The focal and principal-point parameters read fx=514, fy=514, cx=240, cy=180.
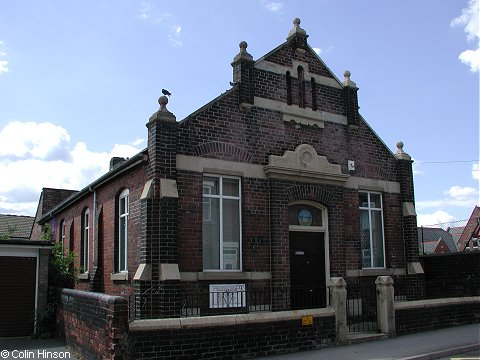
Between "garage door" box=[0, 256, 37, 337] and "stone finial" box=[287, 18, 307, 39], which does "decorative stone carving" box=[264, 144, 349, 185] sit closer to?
"stone finial" box=[287, 18, 307, 39]

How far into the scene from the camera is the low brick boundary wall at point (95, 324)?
861cm

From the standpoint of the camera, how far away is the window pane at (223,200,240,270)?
12.8m

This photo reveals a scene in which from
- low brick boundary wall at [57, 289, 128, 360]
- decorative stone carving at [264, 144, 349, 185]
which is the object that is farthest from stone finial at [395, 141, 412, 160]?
low brick boundary wall at [57, 289, 128, 360]

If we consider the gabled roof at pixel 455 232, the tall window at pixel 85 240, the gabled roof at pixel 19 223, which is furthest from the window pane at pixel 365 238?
the gabled roof at pixel 455 232

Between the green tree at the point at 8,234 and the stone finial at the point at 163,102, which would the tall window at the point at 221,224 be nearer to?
the stone finial at the point at 163,102

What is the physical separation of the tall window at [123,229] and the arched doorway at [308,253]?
15.0ft

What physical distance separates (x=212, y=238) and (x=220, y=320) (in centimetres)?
328

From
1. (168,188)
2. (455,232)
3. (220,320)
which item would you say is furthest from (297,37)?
(455,232)

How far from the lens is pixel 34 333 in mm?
13719

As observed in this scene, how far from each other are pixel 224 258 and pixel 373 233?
548 cm

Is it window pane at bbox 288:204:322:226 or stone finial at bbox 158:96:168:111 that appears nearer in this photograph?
stone finial at bbox 158:96:168:111

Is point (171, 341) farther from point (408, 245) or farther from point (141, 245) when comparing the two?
point (408, 245)

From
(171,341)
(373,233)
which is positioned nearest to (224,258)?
(171,341)

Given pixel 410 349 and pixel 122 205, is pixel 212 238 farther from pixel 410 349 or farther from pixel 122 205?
pixel 410 349
